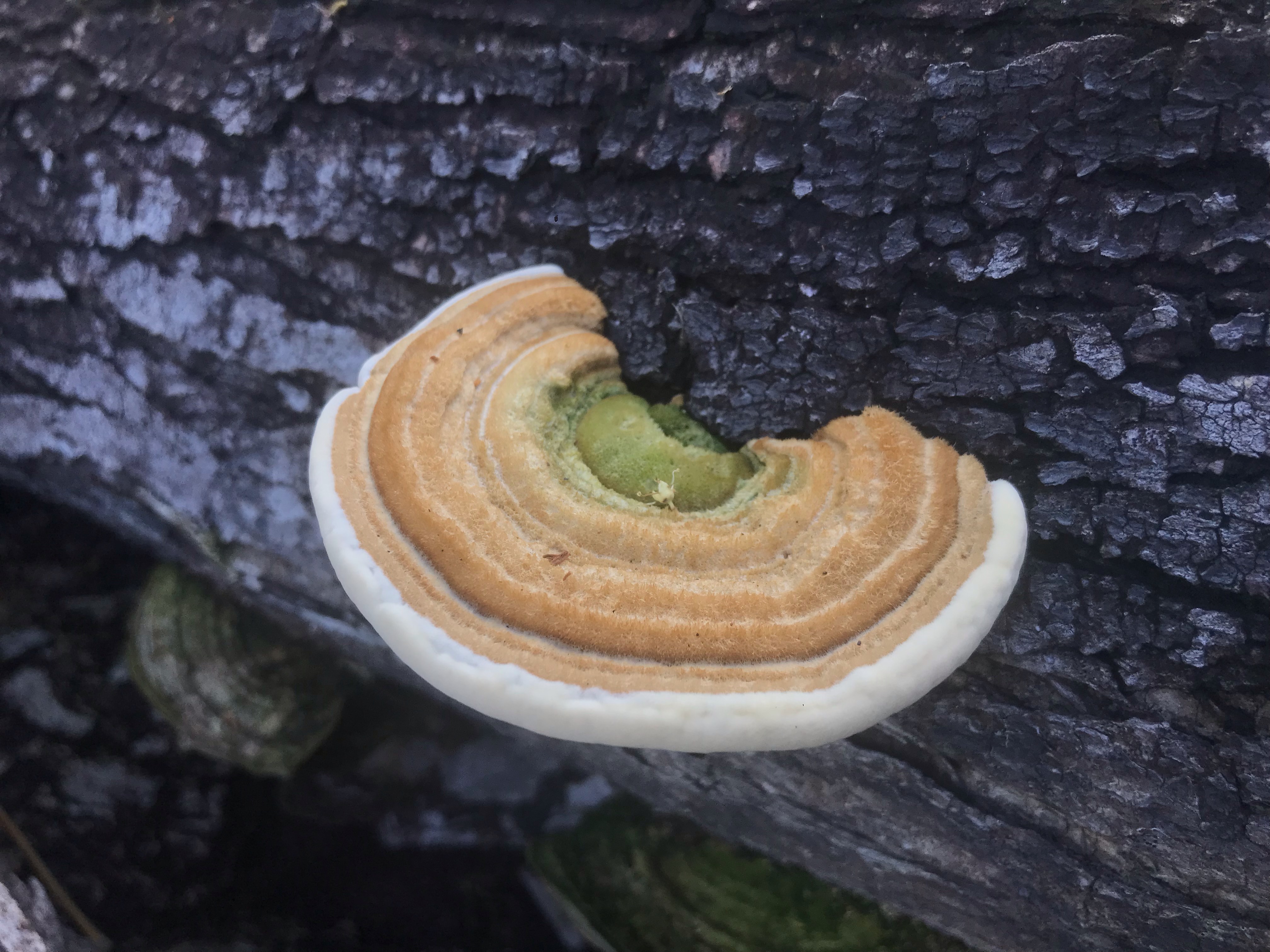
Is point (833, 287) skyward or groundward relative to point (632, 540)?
skyward

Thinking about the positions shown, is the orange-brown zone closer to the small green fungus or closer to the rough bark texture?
the small green fungus

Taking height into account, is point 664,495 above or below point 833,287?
below

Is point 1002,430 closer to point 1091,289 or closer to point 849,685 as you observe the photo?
point 1091,289

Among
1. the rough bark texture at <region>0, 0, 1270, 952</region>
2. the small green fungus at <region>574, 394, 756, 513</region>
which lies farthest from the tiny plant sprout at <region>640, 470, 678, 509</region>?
the rough bark texture at <region>0, 0, 1270, 952</region>

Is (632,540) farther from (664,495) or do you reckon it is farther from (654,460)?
(654,460)

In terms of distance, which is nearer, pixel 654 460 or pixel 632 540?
pixel 632 540

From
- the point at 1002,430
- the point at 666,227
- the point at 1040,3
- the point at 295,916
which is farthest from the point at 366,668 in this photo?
the point at 1040,3

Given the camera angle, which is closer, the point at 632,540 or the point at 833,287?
the point at 632,540

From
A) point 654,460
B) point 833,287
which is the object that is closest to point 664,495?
point 654,460

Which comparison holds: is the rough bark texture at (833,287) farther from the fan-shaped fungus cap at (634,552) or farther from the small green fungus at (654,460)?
the fan-shaped fungus cap at (634,552)

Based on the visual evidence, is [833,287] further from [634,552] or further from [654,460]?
[634,552]
